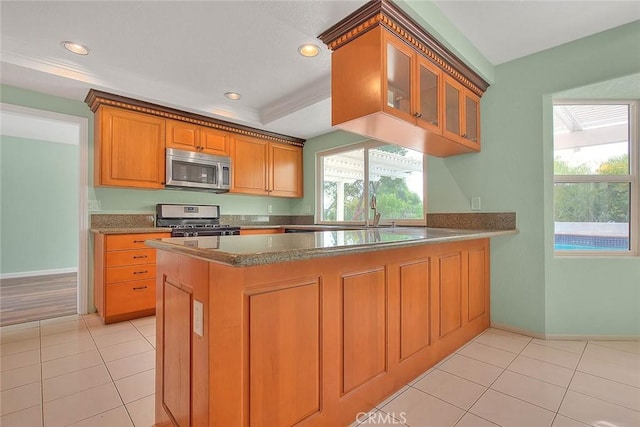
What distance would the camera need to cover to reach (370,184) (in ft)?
13.4

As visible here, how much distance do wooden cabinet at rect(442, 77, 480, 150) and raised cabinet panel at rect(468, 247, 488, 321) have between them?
3.24 ft

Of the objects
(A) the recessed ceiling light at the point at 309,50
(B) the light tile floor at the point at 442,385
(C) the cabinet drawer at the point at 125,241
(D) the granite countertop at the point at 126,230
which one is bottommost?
(B) the light tile floor at the point at 442,385

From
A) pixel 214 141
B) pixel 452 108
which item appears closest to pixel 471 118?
pixel 452 108

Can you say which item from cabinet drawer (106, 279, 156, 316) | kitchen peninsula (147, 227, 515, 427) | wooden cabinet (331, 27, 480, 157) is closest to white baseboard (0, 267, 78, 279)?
cabinet drawer (106, 279, 156, 316)

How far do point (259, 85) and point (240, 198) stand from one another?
1.87m

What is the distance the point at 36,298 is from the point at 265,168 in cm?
332

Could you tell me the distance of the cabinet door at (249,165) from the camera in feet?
13.8

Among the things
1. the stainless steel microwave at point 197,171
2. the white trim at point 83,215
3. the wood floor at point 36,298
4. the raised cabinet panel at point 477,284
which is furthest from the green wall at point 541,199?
the wood floor at point 36,298

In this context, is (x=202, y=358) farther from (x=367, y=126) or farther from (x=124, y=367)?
(x=367, y=126)

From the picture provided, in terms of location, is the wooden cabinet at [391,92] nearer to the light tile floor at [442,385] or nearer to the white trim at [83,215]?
the light tile floor at [442,385]

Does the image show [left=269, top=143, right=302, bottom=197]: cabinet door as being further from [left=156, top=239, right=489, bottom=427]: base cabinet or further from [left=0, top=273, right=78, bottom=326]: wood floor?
[left=156, top=239, right=489, bottom=427]: base cabinet

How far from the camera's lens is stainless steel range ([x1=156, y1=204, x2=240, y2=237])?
3486 millimetres

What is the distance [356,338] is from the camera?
1.49 meters

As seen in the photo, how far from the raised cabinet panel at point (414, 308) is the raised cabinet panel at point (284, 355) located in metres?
0.69
